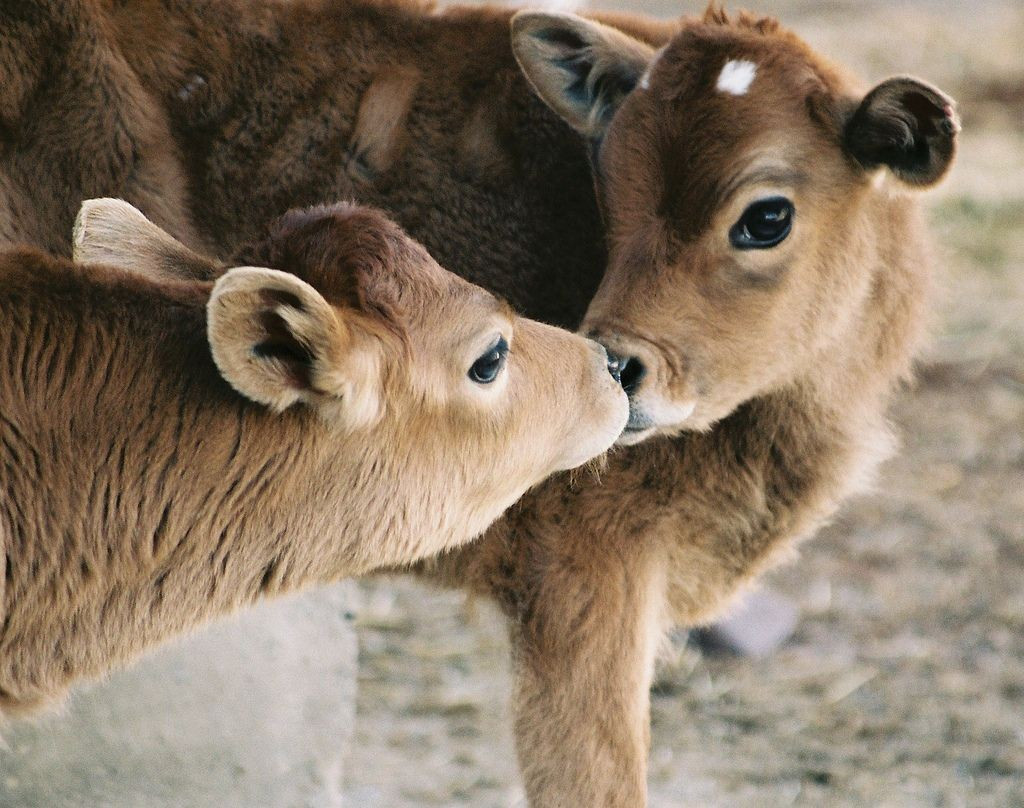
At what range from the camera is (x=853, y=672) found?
6859 mm

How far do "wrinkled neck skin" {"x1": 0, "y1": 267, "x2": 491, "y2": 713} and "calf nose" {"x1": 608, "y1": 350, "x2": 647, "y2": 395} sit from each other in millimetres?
1015

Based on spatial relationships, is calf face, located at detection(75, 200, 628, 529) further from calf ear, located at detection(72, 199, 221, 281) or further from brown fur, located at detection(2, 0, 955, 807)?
brown fur, located at detection(2, 0, 955, 807)

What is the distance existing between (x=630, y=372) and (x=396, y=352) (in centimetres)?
108

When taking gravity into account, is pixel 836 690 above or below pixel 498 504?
below

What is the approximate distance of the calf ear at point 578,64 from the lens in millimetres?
4805

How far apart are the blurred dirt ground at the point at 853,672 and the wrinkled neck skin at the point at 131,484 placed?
64.3 inches

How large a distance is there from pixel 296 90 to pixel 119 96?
60 centimetres

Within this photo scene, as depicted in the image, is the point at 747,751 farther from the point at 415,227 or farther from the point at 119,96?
the point at 119,96

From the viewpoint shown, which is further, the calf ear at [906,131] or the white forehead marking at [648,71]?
the white forehead marking at [648,71]

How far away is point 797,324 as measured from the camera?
4648 millimetres

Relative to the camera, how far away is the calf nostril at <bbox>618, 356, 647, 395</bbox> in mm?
4398

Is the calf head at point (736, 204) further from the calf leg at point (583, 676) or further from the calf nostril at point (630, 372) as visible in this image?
the calf leg at point (583, 676)

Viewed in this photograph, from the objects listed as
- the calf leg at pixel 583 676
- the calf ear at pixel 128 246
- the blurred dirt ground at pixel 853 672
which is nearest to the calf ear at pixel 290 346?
the calf ear at pixel 128 246

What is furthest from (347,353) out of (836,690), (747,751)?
(836,690)
